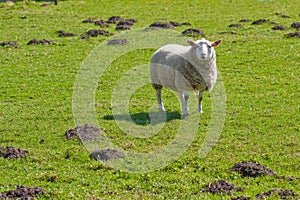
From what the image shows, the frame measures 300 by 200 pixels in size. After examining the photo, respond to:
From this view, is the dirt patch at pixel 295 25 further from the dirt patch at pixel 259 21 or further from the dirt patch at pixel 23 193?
the dirt patch at pixel 23 193

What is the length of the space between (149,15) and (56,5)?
326 inches

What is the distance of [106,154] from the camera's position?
14.1 m

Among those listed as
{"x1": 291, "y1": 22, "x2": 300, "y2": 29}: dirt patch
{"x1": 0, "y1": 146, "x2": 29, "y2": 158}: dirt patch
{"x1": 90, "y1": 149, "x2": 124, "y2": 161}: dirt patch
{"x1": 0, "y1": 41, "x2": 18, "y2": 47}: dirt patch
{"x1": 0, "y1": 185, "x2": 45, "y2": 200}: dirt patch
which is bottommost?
{"x1": 0, "y1": 41, "x2": 18, "y2": 47}: dirt patch

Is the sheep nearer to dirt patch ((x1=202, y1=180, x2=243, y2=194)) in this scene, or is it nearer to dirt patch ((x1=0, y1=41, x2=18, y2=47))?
dirt patch ((x1=202, y1=180, x2=243, y2=194))

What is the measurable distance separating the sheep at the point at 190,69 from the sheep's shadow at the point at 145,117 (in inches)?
17.6

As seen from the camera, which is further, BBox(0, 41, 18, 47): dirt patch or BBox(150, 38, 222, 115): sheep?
BBox(0, 41, 18, 47): dirt patch

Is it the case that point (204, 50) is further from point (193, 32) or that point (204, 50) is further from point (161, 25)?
point (161, 25)

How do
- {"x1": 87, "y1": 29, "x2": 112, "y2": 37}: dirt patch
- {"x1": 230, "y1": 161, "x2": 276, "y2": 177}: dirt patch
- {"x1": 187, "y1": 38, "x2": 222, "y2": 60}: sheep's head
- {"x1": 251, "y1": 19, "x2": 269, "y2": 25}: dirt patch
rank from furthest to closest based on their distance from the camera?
{"x1": 251, "y1": 19, "x2": 269, "y2": 25}: dirt patch < {"x1": 87, "y1": 29, "x2": 112, "y2": 37}: dirt patch < {"x1": 187, "y1": 38, "x2": 222, "y2": 60}: sheep's head < {"x1": 230, "y1": 161, "x2": 276, "y2": 177}: dirt patch

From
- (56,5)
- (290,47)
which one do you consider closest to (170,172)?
(290,47)

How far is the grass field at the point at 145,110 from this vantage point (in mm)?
12641

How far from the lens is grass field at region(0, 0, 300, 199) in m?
12.6

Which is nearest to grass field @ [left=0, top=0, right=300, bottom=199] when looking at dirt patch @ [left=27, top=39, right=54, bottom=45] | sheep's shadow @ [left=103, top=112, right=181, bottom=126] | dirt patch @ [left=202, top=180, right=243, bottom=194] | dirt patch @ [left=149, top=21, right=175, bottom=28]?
sheep's shadow @ [left=103, top=112, right=181, bottom=126]

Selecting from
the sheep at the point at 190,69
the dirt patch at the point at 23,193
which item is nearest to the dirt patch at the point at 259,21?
the sheep at the point at 190,69

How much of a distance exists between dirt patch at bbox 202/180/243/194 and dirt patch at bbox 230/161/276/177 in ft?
2.70
